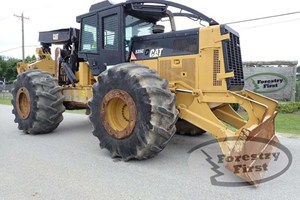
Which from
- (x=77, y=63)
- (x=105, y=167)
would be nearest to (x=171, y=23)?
(x=77, y=63)

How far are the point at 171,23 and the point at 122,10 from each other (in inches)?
41.7

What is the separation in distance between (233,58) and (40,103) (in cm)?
429

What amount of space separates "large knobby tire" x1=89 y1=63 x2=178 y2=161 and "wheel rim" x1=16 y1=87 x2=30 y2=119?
9.04 feet

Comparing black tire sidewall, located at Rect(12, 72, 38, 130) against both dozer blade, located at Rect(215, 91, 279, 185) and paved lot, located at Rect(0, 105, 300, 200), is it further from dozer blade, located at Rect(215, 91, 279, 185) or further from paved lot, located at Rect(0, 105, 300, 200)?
dozer blade, located at Rect(215, 91, 279, 185)

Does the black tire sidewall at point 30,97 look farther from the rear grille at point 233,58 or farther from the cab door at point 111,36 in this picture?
the rear grille at point 233,58

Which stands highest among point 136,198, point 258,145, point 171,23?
point 171,23

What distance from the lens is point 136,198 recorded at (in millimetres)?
3410

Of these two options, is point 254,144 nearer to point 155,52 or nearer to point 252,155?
point 252,155

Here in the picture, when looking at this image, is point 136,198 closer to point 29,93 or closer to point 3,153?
point 3,153

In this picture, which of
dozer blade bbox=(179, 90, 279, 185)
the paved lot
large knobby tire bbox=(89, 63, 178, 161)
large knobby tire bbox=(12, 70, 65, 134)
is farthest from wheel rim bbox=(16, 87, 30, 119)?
dozer blade bbox=(179, 90, 279, 185)

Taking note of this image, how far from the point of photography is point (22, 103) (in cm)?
762

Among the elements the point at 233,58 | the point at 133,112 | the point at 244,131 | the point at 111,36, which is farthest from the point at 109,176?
the point at 111,36

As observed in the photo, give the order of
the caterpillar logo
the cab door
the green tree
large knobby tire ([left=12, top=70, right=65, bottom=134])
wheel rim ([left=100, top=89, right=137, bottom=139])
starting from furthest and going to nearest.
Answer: the green tree, large knobby tire ([left=12, top=70, right=65, bottom=134]), the cab door, the caterpillar logo, wheel rim ([left=100, top=89, right=137, bottom=139])

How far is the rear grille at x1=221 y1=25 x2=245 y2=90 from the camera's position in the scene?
4.75 m
